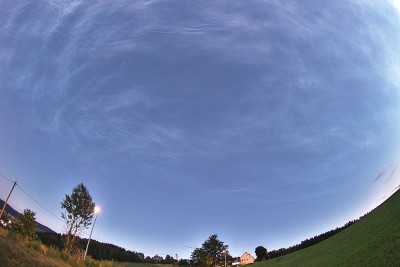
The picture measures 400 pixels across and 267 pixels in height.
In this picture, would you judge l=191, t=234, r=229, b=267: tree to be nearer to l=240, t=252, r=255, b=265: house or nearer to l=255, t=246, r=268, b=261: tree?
l=255, t=246, r=268, b=261: tree

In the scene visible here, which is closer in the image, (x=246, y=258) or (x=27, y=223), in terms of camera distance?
(x=27, y=223)

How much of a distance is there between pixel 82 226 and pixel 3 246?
2481 cm

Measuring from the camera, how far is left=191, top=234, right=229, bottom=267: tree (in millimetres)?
106031

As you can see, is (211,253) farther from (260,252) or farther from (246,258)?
(246,258)

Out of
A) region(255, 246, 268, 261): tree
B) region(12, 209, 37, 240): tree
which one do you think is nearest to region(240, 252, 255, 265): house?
region(255, 246, 268, 261): tree

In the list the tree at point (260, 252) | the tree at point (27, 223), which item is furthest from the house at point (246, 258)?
the tree at point (27, 223)

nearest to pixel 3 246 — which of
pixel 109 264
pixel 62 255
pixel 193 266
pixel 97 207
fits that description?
pixel 62 255

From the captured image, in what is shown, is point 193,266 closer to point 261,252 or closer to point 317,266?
point 261,252

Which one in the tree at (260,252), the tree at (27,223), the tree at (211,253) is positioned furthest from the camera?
the tree at (260,252)

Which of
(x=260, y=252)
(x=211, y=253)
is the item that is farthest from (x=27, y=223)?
(x=260, y=252)

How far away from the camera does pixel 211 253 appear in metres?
115

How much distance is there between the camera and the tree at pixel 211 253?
10603 centimetres

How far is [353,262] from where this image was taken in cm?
2481

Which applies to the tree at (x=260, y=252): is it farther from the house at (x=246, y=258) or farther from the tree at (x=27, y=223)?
the tree at (x=27, y=223)
